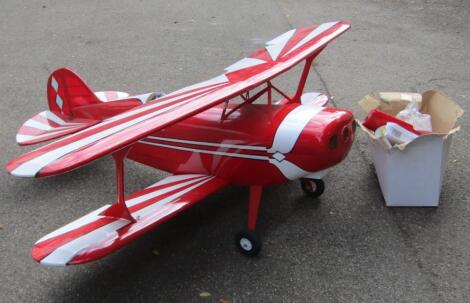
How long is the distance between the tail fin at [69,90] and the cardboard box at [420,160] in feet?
7.29

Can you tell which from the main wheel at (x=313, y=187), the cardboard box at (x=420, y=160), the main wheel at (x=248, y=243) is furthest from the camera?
the main wheel at (x=313, y=187)

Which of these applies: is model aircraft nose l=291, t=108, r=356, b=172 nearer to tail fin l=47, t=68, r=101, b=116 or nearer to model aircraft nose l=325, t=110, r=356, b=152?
model aircraft nose l=325, t=110, r=356, b=152

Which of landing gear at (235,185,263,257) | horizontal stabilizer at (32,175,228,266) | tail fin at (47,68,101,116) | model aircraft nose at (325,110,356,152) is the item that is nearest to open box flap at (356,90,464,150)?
model aircraft nose at (325,110,356,152)

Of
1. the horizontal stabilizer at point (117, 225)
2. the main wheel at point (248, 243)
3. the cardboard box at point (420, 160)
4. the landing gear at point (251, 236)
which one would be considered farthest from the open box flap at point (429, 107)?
the horizontal stabilizer at point (117, 225)

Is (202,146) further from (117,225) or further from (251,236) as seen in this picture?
(117,225)

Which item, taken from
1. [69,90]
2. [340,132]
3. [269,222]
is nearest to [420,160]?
[340,132]

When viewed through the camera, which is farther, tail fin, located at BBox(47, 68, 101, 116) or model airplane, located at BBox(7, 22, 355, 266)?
tail fin, located at BBox(47, 68, 101, 116)

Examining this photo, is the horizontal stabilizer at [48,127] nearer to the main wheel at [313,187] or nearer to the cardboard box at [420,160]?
the main wheel at [313,187]

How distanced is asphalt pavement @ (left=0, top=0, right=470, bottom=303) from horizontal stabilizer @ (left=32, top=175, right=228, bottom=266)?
40cm

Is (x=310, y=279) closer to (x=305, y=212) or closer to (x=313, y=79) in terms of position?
(x=305, y=212)

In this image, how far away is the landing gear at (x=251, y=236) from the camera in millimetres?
2793

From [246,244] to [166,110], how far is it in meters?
1.04

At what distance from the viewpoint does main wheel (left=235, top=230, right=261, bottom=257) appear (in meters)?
2.79

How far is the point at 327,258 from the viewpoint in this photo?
283cm
